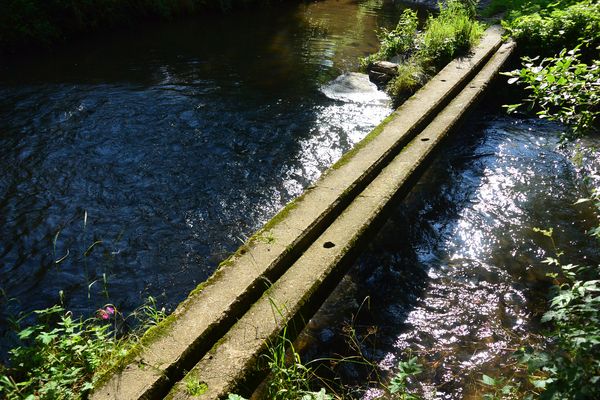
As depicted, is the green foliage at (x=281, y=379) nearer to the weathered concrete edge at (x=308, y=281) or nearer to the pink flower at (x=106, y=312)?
the weathered concrete edge at (x=308, y=281)

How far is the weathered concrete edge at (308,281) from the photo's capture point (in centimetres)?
259

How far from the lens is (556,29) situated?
23.8 feet

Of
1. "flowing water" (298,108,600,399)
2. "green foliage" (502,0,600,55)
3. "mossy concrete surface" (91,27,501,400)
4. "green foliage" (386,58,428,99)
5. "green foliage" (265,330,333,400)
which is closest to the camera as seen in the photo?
"mossy concrete surface" (91,27,501,400)

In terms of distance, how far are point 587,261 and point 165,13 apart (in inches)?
421

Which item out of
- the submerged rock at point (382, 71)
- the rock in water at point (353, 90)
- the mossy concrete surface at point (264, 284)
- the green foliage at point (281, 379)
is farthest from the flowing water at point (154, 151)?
the green foliage at point (281, 379)

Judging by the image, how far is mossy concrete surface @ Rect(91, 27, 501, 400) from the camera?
257 cm

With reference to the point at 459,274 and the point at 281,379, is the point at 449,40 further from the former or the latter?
the point at 281,379

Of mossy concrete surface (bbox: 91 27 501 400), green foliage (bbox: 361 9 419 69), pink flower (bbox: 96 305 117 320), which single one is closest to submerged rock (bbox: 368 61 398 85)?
green foliage (bbox: 361 9 419 69)

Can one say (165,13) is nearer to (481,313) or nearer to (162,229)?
(162,229)

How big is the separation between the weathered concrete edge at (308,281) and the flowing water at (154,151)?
1.17m

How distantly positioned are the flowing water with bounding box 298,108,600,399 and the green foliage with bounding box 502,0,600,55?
1.98 metres

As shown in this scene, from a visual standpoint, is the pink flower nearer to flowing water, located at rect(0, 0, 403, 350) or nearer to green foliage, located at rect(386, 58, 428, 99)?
flowing water, located at rect(0, 0, 403, 350)

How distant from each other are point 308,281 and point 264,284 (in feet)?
1.01

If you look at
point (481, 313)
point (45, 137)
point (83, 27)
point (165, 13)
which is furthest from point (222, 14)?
point (481, 313)
